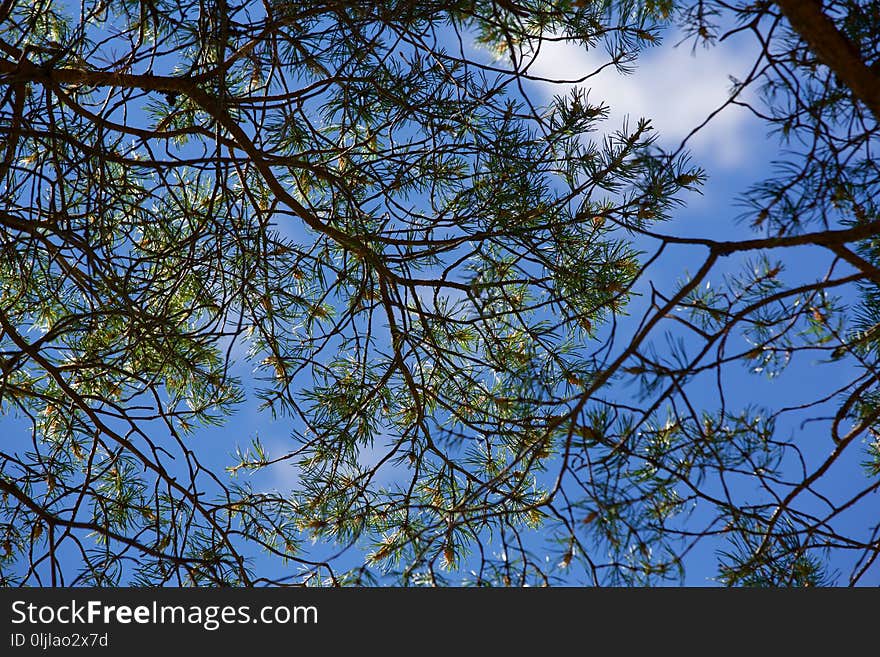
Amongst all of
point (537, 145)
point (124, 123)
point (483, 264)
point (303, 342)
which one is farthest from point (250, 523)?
point (537, 145)

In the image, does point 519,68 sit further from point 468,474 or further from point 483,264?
point 468,474

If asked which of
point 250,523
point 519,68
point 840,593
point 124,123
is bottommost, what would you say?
point 840,593

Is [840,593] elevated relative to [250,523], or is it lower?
lower

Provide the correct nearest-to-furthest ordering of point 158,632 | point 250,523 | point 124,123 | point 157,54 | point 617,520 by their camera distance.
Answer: point 617,520 < point 158,632 < point 157,54 < point 124,123 < point 250,523

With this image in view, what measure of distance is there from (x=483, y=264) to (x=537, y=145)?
0.94 feet

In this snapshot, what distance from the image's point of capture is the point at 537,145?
5.31 feet

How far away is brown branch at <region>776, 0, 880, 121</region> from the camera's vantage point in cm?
81

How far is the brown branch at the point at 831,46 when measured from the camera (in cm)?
81

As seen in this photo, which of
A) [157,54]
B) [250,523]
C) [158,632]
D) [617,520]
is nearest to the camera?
[617,520]

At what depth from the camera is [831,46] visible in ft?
2.68

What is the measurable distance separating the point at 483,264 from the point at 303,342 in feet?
1.48

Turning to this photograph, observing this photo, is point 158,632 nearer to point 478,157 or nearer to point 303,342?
point 303,342

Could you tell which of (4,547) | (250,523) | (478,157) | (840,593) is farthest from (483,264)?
(4,547)

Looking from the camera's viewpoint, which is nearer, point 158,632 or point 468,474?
point 158,632
